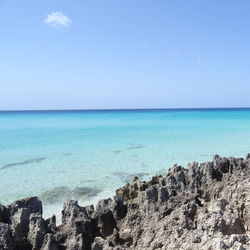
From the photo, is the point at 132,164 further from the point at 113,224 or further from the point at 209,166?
the point at 113,224

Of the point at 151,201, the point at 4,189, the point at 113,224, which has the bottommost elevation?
the point at 4,189

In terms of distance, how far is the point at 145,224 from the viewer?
235 inches

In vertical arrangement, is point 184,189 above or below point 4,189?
above

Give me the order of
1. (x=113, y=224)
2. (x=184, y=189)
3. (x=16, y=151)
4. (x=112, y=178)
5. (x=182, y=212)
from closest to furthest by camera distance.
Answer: (x=182, y=212) < (x=113, y=224) < (x=184, y=189) < (x=112, y=178) < (x=16, y=151)

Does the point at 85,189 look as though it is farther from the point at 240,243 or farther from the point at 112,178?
the point at 240,243

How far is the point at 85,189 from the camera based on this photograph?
1522 cm

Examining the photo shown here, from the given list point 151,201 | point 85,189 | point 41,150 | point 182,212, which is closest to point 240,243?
point 182,212

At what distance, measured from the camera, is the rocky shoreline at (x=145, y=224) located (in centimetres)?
455

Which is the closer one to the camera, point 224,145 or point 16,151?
point 16,151

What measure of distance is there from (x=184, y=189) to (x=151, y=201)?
218 centimetres

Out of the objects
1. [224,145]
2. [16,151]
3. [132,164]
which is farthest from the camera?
[224,145]

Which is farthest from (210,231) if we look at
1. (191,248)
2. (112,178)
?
(112,178)

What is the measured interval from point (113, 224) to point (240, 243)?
Result: 3.51 metres

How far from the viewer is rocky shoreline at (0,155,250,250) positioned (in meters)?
4.55
